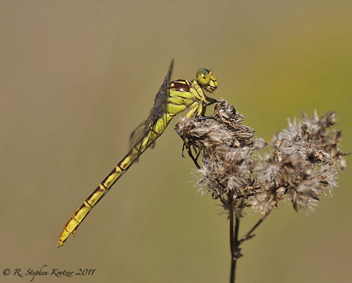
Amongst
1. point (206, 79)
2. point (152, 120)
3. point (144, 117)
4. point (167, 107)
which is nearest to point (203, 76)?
point (206, 79)

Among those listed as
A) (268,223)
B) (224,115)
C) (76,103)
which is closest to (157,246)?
(268,223)

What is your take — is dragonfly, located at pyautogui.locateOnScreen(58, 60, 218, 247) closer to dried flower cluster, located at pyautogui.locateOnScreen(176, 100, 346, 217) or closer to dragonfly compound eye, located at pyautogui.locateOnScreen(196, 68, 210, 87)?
dragonfly compound eye, located at pyautogui.locateOnScreen(196, 68, 210, 87)

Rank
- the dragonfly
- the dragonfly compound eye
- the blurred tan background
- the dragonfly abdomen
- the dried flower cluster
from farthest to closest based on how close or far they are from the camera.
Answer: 1. the blurred tan background
2. the dragonfly compound eye
3. the dragonfly
4. the dragonfly abdomen
5. the dried flower cluster

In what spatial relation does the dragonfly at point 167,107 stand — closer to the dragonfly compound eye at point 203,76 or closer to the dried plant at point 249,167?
the dragonfly compound eye at point 203,76

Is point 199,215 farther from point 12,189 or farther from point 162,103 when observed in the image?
point 12,189

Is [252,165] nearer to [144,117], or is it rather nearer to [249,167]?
[249,167]

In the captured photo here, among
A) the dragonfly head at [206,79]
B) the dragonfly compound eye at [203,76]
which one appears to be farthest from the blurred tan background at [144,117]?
the dragonfly compound eye at [203,76]

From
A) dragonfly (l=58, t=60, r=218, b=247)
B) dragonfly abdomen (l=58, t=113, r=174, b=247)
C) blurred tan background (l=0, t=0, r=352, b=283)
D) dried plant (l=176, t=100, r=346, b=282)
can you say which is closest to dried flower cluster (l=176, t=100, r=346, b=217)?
dried plant (l=176, t=100, r=346, b=282)
